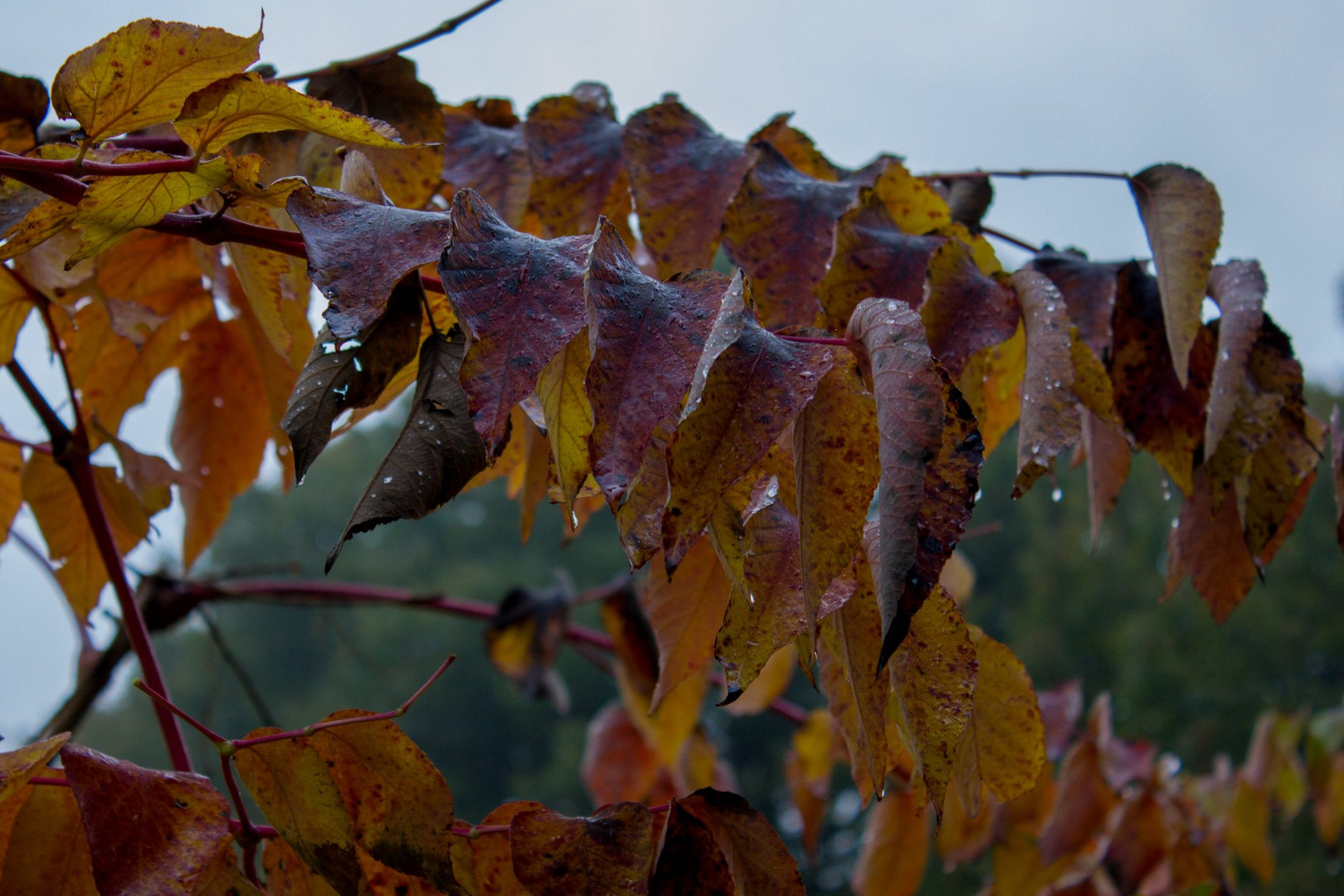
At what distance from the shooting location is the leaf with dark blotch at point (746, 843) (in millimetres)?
292

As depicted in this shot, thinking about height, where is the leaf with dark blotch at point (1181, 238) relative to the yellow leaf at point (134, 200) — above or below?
above

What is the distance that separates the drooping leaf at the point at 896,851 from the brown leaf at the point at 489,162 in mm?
684

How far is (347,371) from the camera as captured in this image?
0.24 metres

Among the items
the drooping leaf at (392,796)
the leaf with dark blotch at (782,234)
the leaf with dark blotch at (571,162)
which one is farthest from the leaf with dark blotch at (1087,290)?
the drooping leaf at (392,796)

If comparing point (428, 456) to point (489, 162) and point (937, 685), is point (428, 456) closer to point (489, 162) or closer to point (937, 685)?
point (937, 685)

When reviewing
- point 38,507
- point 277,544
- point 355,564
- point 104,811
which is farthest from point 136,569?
point 277,544

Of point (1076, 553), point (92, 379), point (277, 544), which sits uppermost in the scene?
point (1076, 553)

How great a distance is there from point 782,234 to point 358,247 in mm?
210

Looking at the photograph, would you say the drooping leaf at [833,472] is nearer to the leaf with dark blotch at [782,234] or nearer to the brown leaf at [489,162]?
the leaf with dark blotch at [782,234]

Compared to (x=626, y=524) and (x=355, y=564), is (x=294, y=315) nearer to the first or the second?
(x=626, y=524)

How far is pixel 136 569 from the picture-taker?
1.99 feet

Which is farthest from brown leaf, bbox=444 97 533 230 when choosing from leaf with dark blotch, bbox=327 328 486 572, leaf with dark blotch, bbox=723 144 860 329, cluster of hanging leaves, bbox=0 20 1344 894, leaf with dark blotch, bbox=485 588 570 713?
leaf with dark blotch, bbox=485 588 570 713

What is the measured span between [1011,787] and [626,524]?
0.63 feet

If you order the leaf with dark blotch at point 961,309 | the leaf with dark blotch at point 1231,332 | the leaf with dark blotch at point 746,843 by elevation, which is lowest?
the leaf with dark blotch at point 746,843
